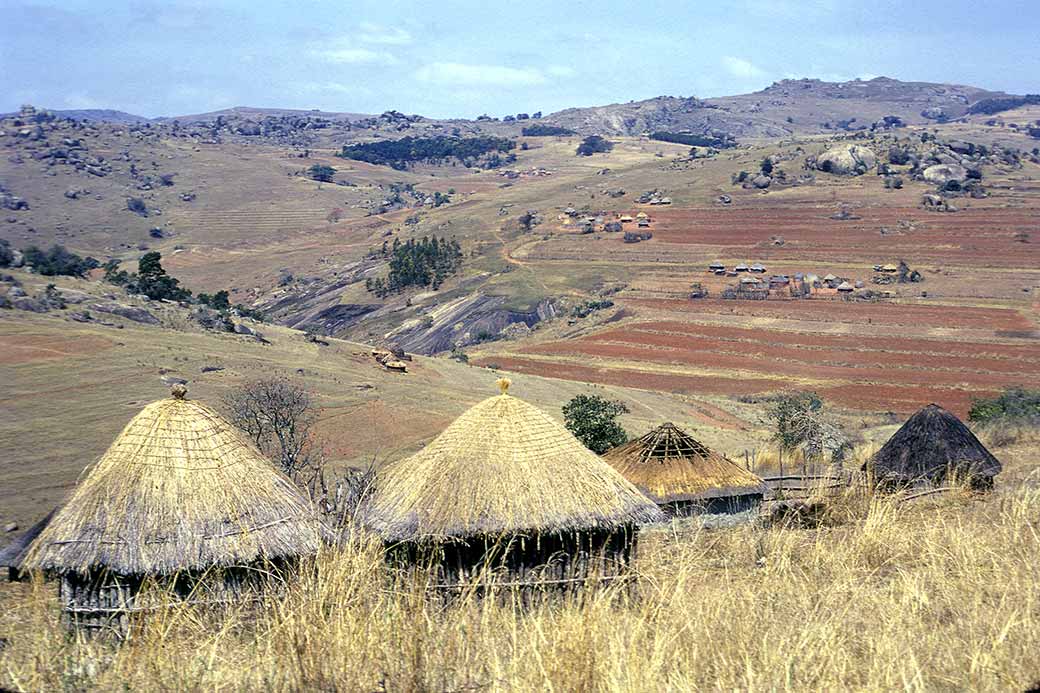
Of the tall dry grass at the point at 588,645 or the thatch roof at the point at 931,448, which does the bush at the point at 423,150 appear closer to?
the thatch roof at the point at 931,448

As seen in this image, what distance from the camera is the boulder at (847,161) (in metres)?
94.3

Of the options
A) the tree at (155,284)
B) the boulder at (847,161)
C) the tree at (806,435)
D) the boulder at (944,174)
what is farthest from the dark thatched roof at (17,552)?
the boulder at (847,161)

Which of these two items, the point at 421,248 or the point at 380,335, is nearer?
the point at 380,335

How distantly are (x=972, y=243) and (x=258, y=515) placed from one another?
7159 cm

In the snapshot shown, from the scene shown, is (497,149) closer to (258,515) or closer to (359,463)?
(359,463)

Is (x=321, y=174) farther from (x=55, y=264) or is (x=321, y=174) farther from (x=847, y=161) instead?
(x=55, y=264)

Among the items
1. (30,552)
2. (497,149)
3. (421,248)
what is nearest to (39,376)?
(30,552)

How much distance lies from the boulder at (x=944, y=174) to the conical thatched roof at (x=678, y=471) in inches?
3137

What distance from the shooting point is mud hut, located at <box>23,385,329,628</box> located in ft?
28.6

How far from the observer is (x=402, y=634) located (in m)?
4.07

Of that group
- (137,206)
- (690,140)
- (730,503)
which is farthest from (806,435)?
(690,140)

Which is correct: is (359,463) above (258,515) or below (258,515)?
below

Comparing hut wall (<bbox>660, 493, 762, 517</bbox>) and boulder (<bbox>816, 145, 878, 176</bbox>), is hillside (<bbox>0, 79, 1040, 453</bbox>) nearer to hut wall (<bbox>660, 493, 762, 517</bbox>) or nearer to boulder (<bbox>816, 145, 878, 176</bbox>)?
boulder (<bbox>816, 145, 878, 176</bbox>)

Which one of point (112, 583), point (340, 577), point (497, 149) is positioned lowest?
point (112, 583)
